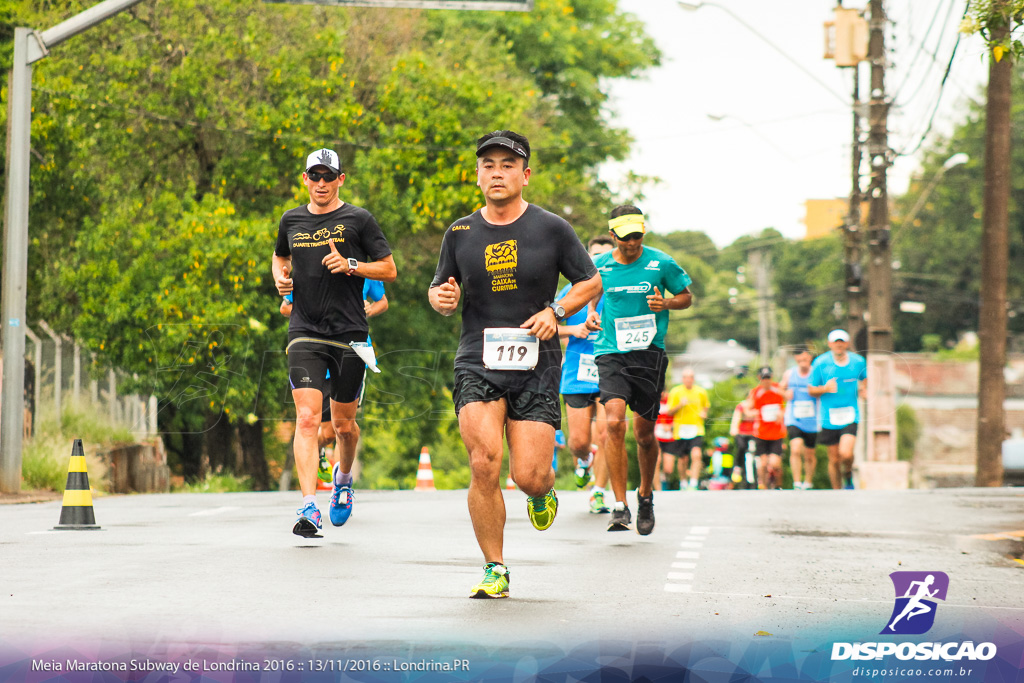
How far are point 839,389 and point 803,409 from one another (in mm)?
1068

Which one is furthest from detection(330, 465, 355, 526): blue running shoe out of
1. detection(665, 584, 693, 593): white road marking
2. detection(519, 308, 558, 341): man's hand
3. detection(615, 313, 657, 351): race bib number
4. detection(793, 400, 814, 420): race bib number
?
detection(793, 400, 814, 420): race bib number

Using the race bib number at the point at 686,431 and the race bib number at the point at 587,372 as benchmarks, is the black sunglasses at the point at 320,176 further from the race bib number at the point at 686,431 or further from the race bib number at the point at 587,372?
the race bib number at the point at 686,431

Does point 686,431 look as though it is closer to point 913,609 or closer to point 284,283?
point 284,283

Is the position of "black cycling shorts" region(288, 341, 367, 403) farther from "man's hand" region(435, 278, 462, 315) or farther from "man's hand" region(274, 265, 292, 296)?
"man's hand" region(435, 278, 462, 315)

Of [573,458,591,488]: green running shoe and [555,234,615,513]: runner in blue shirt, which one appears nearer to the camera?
[555,234,615,513]: runner in blue shirt

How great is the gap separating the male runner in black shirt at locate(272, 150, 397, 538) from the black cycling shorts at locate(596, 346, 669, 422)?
5.77 feet

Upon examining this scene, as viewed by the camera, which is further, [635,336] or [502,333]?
[635,336]

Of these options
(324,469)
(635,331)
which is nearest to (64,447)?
(324,469)

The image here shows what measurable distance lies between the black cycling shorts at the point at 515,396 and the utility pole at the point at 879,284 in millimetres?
18171

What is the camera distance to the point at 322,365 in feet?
30.4

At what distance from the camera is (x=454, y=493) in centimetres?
1662

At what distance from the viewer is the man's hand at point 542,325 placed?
662 centimetres

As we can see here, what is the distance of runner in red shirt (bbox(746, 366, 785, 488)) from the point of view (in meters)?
20.2

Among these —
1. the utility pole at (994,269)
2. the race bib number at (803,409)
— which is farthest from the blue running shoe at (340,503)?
the utility pole at (994,269)
